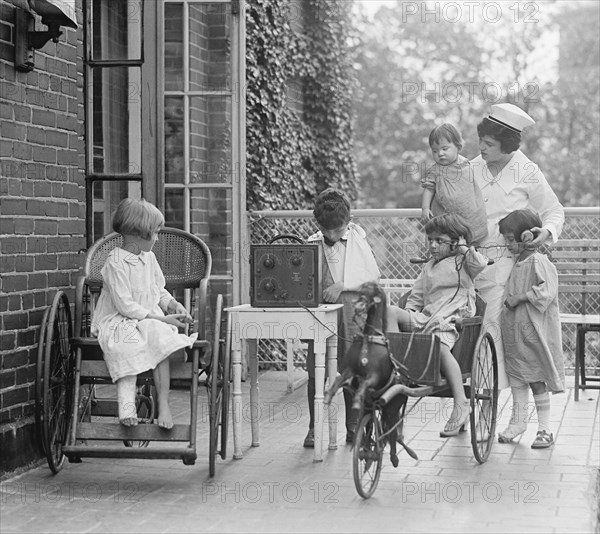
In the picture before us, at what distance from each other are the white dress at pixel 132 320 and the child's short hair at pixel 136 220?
0.42 feet

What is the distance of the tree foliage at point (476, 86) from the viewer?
89.2 ft

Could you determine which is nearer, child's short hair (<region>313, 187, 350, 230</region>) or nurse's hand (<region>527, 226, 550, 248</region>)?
child's short hair (<region>313, 187, 350, 230</region>)

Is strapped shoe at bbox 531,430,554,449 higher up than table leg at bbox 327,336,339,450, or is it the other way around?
table leg at bbox 327,336,339,450

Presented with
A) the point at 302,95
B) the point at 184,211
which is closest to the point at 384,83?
the point at 302,95

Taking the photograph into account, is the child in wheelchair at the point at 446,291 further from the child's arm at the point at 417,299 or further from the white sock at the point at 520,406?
the white sock at the point at 520,406

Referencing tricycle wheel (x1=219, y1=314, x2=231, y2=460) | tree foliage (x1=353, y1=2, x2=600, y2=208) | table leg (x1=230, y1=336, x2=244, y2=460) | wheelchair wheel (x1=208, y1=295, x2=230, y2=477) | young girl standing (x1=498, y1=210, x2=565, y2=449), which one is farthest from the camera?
tree foliage (x1=353, y1=2, x2=600, y2=208)

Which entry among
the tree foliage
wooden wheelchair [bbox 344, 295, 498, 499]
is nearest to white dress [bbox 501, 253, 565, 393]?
wooden wheelchair [bbox 344, 295, 498, 499]

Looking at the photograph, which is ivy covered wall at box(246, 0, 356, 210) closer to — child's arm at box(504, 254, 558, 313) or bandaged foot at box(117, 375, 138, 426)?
child's arm at box(504, 254, 558, 313)

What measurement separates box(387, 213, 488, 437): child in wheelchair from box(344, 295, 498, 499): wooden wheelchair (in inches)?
3.7

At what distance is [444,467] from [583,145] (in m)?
24.0

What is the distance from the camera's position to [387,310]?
5.59m

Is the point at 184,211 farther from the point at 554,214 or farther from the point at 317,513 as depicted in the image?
the point at 317,513

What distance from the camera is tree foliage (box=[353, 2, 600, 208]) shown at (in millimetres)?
27188

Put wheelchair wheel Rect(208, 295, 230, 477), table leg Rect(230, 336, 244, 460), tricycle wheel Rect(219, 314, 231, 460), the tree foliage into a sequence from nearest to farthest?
wheelchair wheel Rect(208, 295, 230, 477), tricycle wheel Rect(219, 314, 231, 460), table leg Rect(230, 336, 244, 460), the tree foliage
